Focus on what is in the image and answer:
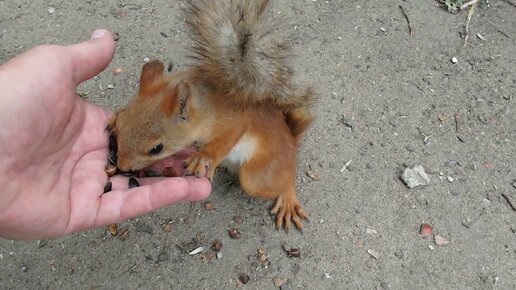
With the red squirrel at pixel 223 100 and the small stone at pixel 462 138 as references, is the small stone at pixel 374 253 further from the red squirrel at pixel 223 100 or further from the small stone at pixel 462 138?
the small stone at pixel 462 138

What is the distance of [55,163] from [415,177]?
1.08 meters

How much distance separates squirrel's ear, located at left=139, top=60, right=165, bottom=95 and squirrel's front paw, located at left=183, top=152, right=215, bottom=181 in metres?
0.21

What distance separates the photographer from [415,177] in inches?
75.6

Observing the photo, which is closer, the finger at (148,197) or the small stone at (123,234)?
the finger at (148,197)

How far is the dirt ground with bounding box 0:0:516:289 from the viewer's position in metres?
1.74

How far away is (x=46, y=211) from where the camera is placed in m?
1.35

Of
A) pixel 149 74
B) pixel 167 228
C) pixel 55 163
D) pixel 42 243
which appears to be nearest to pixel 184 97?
pixel 149 74

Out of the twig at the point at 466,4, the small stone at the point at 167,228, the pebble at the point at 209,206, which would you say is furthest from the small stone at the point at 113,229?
the twig at the point at 466,4

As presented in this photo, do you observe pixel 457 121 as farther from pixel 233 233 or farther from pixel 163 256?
pixel 163 256

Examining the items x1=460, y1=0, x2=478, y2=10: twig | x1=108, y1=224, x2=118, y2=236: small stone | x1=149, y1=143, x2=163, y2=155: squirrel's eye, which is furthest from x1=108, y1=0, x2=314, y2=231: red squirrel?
x1=460, y1=0, x2=478, y2=10: twig

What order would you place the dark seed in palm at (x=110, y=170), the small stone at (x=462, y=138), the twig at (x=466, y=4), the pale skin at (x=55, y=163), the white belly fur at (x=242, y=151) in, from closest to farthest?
the pale skin at (x=55, y=163) < the dark seed in palm at (x=110, y=170) < the white belly fur at (x=242, y=151) < the small stone at (x=462, y=138) < the twig at (x=466, y=4)

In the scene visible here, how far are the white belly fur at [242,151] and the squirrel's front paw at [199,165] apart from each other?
0.11 m

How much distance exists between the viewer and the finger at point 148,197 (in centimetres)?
139

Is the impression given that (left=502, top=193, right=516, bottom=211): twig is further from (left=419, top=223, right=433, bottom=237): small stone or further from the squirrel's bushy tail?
the squirrel's bushy tail
